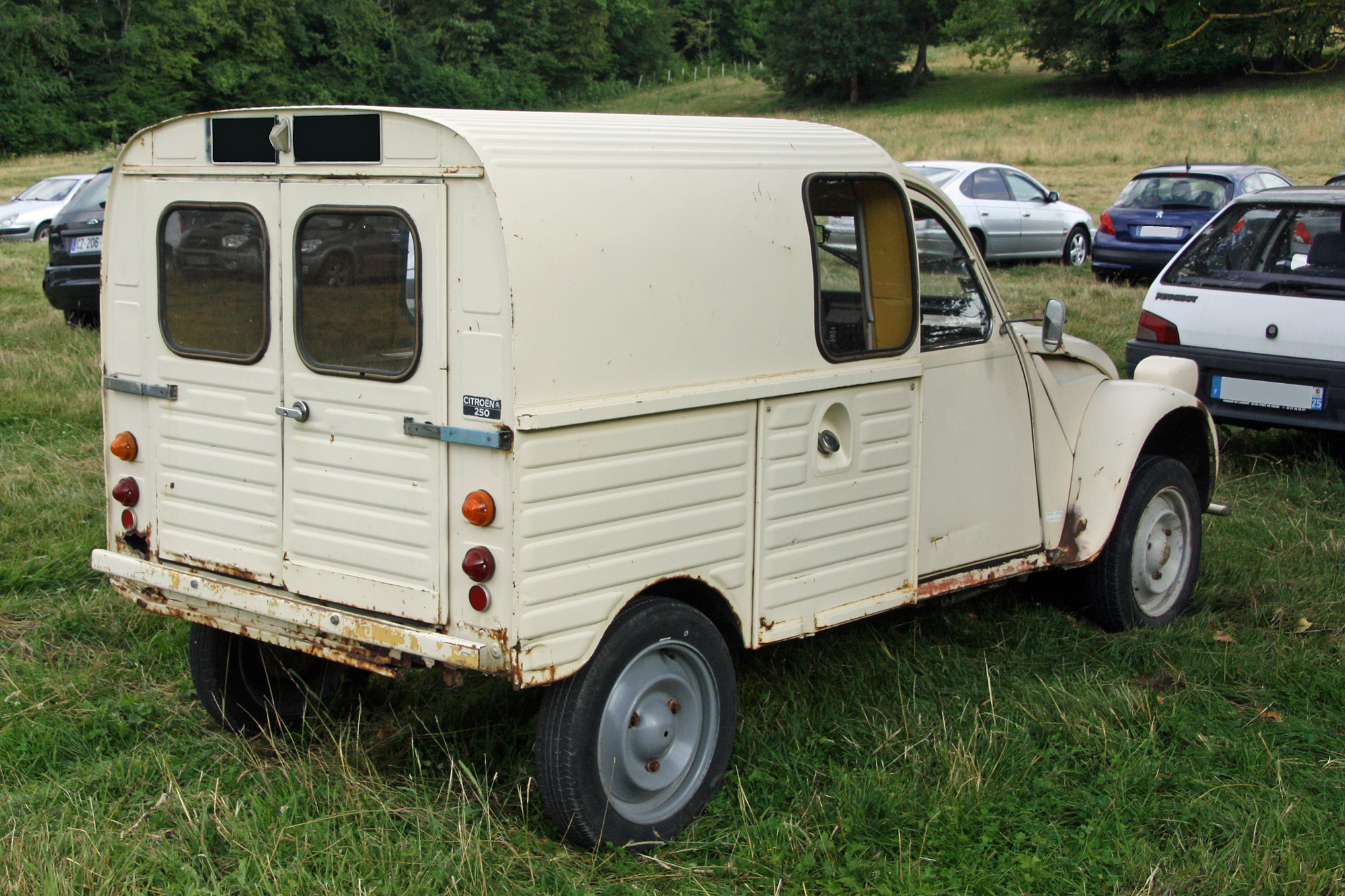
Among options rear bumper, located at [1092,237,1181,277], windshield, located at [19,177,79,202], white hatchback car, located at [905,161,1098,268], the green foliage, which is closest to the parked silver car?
windshield, located at [19,177,79,202]

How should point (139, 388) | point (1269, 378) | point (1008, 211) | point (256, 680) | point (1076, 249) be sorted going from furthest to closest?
point (1076, 249) < point (1008, 211) < point (1269, 378) < point (256, 680) < point (139, 388)

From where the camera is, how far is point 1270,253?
7.75 metres

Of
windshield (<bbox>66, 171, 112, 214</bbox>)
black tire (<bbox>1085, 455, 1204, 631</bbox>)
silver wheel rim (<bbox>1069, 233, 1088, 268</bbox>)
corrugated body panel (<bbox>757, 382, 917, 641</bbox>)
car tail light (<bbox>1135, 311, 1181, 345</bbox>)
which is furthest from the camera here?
silver wheel rim (<bbox>1069, 233, 1088, 268</bbox>)

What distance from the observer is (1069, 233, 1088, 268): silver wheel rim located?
60.7ft

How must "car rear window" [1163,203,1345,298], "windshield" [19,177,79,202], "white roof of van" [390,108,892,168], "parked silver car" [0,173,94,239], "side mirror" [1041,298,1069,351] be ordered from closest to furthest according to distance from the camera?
"white roof of van" [390,108,892,168] < "side mirror" [1041,298,1069,351] < "car rear window" [1163,203,1345,298] < "parked silver car" [0,173,94,239] < "windshield" [19,177,79,202]

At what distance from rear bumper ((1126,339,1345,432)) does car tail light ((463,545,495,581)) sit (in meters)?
4.91

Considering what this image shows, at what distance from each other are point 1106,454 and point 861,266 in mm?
1580

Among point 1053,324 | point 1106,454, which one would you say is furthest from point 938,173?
point 1053,324

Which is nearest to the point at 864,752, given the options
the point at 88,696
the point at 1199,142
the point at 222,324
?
the point at 222,324

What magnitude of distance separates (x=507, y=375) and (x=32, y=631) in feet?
10.2

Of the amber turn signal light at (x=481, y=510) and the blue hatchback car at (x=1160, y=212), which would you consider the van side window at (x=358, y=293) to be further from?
the blue hatchback car at (x=1160, y=212)

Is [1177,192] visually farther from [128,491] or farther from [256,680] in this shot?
[128,491]

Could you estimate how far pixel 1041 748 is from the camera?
4.43m

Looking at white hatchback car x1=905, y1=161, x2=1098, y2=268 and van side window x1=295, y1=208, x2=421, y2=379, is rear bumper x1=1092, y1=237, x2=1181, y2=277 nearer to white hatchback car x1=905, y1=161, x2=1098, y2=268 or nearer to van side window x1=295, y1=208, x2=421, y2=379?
white hatchback car x1=905, y1=161, x2=1098, y2=268
